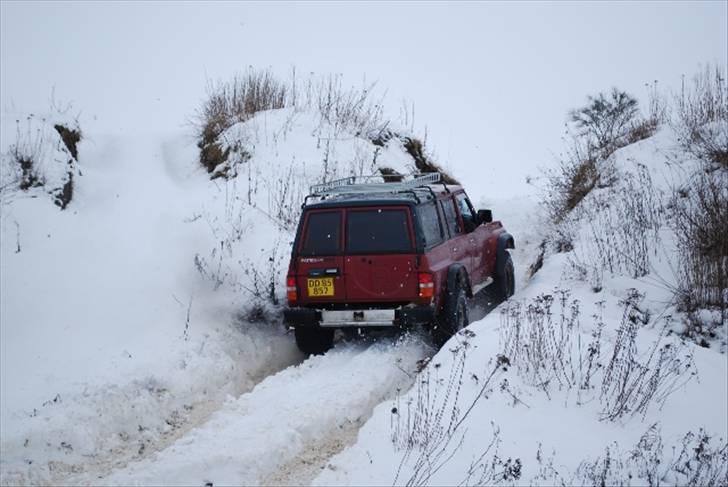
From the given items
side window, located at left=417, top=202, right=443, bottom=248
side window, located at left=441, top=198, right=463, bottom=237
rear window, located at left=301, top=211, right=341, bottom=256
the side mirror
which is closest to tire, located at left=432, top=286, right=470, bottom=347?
side window, located at left=417, top=202, right=443, bottom=248

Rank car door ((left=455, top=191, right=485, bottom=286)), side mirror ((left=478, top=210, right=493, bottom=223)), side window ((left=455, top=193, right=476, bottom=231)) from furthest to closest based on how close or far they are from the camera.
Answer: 1. side mirror ((left=478, top=210, right=493, bottom=223))
2. side window ((left=455, top=193, right=476, bottom=231))
3. car door ((left=455, top=191, right=485, bottom=286))

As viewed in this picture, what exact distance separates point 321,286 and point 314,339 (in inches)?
29.6

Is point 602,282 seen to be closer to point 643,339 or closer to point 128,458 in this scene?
point 643,339

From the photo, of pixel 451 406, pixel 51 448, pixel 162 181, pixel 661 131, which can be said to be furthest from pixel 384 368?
pixel 661 131

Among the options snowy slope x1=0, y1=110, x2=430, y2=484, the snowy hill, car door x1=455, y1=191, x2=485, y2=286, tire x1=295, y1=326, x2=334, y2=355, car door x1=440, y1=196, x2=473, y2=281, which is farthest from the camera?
car door x1=455, y1=191, x2=485, y2=286

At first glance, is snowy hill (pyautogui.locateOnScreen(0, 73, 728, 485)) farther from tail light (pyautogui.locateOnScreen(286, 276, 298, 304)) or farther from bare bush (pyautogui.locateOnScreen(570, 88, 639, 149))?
bare bush (pyautogui.locateOnScreen(570, 88, 639, 149))

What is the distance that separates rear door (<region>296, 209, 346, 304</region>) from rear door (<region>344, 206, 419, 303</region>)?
98 millimetres

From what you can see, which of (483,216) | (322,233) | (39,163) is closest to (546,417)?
(322,233)

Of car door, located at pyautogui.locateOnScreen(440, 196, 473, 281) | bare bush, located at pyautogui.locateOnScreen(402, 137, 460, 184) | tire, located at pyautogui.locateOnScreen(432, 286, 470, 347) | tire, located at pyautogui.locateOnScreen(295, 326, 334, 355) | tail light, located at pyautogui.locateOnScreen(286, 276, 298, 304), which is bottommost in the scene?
tire, located at pyautogui.locateOnScreen(295, 326, 334, 355)

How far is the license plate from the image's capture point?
7.40 meters

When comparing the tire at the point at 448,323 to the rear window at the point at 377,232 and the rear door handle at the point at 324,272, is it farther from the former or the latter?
the rear door handle at the point at 324,272

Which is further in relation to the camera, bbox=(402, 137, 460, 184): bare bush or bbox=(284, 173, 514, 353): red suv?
bbox=(402, 137, 460, 184): bare bush

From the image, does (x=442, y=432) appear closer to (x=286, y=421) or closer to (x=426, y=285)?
(x=286, y=421)

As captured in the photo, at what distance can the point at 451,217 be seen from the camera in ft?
28.5
